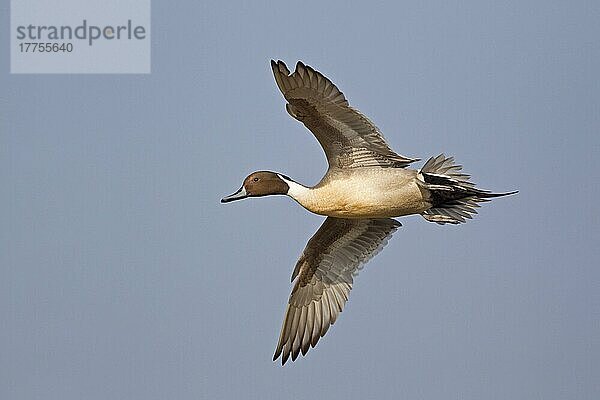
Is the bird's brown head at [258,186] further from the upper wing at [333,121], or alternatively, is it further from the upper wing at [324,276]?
the upper wing at [324,276]

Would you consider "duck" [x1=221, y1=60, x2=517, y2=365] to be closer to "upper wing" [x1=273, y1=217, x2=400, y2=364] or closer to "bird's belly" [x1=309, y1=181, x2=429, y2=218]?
"bird's belly" [x1=309, y1=181, x2=429, y2=218]

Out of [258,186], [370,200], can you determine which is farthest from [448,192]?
[258,186]

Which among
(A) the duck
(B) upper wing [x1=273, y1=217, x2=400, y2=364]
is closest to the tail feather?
(A) the duck

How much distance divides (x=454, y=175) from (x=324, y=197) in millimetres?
1184

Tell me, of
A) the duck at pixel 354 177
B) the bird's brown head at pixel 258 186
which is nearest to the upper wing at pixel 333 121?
the duck at pixel 354 177

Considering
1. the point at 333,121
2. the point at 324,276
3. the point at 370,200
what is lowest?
the point at 324,276

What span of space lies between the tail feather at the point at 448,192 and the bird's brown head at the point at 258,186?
54.9 inches

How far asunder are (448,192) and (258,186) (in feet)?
5.90

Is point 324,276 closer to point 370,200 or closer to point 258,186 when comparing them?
point 258,186

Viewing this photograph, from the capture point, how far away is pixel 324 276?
1044 centimetres

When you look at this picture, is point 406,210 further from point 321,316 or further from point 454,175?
point 321,316

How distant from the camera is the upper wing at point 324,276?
10.3m

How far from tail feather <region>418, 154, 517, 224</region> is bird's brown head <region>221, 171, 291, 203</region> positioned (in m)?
1.39

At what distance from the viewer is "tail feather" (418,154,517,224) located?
29.2 feet
